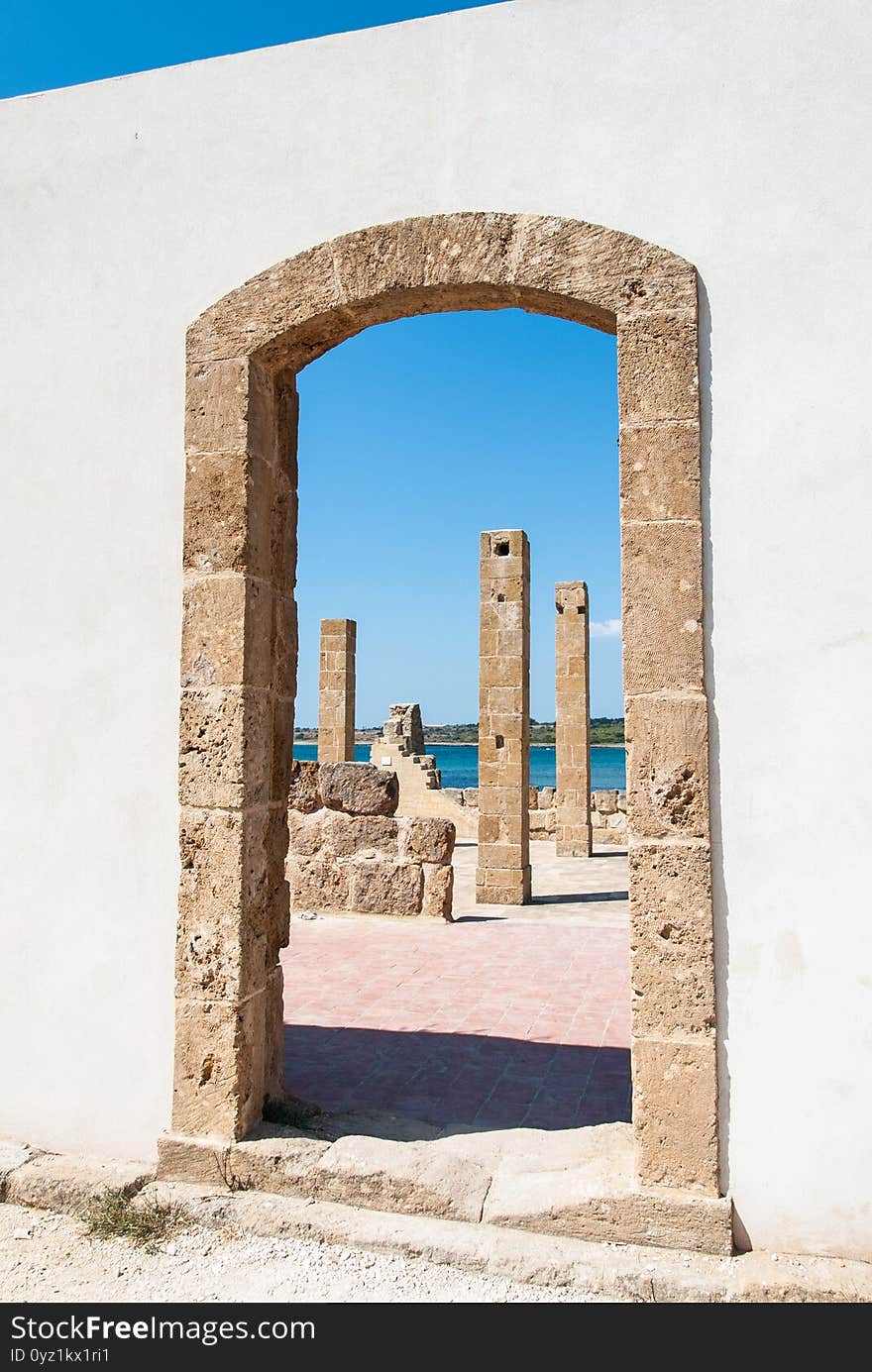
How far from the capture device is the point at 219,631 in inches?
143

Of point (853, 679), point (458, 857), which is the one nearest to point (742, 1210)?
point (853, 679)

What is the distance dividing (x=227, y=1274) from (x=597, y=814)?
15.5m

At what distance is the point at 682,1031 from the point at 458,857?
40.8 feet

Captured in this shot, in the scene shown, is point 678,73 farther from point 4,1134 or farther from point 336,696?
point 336,696

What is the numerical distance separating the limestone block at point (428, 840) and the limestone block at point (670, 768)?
19.4ft

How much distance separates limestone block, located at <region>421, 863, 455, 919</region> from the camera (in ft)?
29.9

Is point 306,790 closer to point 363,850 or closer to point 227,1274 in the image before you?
point 363,850

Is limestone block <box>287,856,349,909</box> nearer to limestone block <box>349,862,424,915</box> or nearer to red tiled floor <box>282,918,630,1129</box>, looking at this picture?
limestone block <box>349,862,424,915</box>

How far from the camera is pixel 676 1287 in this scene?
286 cm

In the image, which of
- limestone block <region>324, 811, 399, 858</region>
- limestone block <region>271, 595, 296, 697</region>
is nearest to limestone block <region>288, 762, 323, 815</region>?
limestone block <region>324, 811, 399, 858</region>

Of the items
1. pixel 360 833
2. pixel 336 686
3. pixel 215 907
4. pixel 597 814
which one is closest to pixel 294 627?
pixel 215 907

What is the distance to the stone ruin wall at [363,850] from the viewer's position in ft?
29.9

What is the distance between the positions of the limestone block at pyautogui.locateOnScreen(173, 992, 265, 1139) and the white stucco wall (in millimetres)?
123
